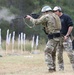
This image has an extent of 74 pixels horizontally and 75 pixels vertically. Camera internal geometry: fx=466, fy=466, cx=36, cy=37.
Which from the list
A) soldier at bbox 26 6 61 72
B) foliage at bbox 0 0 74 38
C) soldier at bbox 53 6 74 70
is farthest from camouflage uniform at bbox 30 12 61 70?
foliage at bbox 0 0 74 38

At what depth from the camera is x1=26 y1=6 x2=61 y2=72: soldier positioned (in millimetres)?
12195

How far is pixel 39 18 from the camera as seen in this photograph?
40.5 feet

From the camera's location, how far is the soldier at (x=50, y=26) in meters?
12.2

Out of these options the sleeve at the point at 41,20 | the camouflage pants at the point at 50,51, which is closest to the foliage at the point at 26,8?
the camouflage pants at the point at 50,51

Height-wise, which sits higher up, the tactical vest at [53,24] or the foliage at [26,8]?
the foliage at [26,8]

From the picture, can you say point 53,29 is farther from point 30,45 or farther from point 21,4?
point 21,4

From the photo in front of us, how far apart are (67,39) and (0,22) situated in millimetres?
28629

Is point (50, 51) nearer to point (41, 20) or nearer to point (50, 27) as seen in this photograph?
point (50, 27)

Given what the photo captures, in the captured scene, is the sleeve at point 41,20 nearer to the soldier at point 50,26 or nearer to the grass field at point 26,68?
the soldier at point 50,26

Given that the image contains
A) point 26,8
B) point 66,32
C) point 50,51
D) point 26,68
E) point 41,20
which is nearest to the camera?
point 41,20

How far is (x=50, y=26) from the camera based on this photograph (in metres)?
12.2

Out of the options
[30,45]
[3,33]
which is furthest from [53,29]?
[3,33]

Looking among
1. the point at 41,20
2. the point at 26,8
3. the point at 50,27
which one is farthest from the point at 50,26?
the point at 26,8

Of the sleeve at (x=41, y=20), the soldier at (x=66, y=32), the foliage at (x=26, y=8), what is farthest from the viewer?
the foliage at (x=26, y=8)
